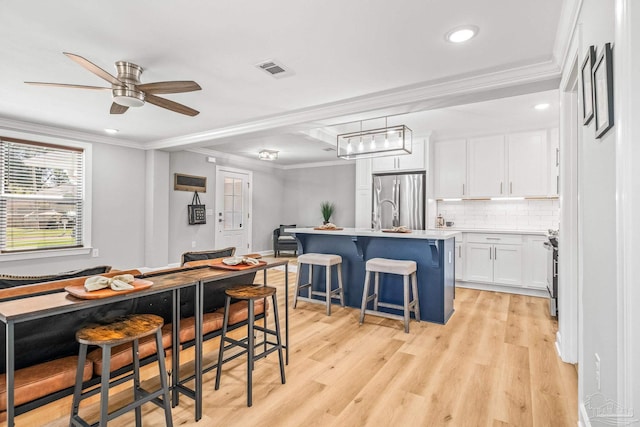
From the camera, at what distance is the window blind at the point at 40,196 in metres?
4.47

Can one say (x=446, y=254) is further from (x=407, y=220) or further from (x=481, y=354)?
(x=407, y=220)

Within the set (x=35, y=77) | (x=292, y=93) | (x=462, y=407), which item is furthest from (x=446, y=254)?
(x=35, y=77)

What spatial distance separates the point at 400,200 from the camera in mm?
5688

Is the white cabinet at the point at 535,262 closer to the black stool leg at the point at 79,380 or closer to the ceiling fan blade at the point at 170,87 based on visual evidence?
the ceiling fan blade at the point at 170,87

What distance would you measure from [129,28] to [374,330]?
3262 millimetres

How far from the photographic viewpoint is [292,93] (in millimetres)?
3467

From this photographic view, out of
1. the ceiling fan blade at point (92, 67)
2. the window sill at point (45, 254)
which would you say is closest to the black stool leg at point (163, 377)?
the ceiling fan blade at point (92, 67)

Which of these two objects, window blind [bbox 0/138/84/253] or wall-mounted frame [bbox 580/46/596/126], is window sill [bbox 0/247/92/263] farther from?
wall-mounted frame [bbox 580/46/596/126]

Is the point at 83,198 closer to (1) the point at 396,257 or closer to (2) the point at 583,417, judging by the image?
(1) the point at 396,257

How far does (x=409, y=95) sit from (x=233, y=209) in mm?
5428

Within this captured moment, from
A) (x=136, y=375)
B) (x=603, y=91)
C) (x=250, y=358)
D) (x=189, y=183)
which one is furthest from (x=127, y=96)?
(x=189, y=183)

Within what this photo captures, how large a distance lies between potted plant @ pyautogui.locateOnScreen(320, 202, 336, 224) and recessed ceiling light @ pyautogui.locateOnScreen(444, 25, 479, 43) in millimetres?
5812

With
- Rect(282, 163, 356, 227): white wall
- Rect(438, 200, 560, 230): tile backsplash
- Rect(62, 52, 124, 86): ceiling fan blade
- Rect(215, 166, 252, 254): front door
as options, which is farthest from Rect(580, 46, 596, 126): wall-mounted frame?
Rect(215, 166, 252, 254): front door

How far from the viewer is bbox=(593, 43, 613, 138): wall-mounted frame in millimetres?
1213
